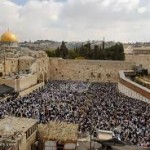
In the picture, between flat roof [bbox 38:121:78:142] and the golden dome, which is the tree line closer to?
the golden dome

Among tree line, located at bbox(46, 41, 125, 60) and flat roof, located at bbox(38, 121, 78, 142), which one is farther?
tree line, located at bbox(46, 41, 125, 60)

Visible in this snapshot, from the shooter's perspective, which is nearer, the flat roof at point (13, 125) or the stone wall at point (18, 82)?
the flat roof at point (13, 125)

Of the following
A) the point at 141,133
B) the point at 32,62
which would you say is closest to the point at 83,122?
the point at 141,133

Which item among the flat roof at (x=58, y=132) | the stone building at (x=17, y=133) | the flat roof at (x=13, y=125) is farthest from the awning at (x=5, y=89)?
the stone building at (x=17, y=133)

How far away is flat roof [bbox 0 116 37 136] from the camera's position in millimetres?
14084

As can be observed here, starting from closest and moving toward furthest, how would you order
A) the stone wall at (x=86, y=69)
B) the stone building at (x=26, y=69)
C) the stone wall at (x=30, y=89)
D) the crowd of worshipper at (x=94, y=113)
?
the crowd of worshipper at (x=94, y=113) < the stone wall at (x=30, y=89) < the stone building at (x=26, y=69) < the stone wall at (x=86, y=69)

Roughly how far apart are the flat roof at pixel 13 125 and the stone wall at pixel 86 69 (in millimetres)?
31352

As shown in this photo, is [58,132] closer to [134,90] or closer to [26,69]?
[134,90]

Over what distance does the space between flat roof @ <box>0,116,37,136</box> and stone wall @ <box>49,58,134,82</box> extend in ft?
103

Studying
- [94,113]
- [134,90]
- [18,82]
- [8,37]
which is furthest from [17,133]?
[8,37]

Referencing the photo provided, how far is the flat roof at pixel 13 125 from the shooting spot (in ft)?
46.2

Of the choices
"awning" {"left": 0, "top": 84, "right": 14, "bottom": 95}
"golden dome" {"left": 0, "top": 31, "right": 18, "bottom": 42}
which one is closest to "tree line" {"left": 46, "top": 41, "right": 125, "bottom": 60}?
"golden dome" {"left": 0, "top": 31, "right": 18, "bottom": 42}

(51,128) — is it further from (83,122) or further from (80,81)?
(80,81)

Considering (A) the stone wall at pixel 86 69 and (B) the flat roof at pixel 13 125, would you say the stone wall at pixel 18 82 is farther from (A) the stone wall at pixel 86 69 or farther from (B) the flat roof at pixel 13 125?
(B) the flat roof at pixel 13 125
